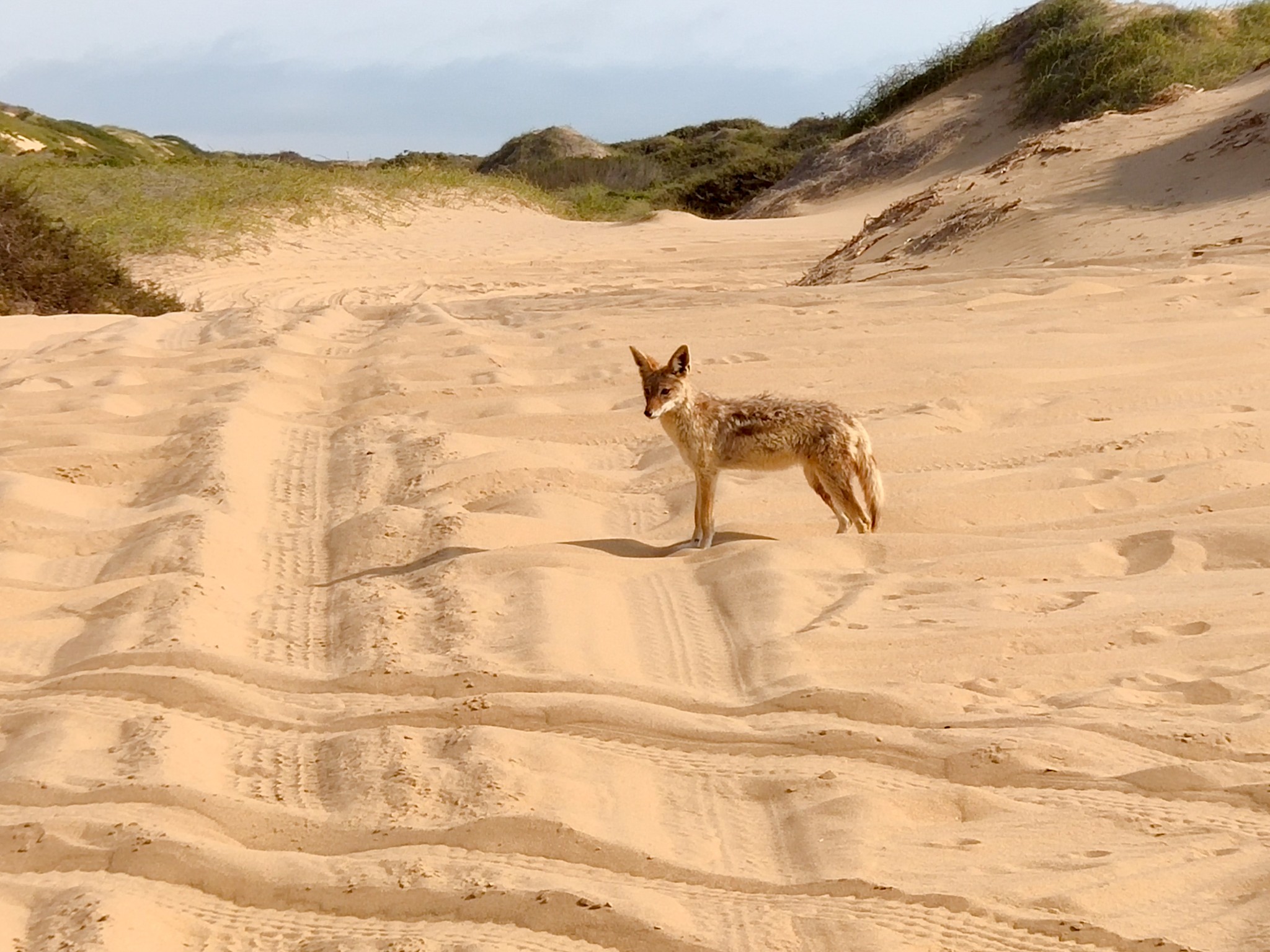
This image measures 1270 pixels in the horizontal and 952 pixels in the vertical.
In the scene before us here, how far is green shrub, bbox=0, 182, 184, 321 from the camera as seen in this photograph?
38.5 feet

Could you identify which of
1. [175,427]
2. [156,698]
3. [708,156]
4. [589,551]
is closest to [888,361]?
[589,551]

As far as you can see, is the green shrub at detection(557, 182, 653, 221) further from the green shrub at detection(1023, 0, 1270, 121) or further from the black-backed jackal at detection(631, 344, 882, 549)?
the black-backed jackal at detection(631, 344, 882, 549)

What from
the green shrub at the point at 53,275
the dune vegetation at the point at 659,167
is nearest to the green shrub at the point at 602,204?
the dune vegetation at the point at 659,167

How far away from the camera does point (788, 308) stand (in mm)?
9500

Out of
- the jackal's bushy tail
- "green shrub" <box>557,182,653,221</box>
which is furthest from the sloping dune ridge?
"green shrub" <box>557,182,653,221</box>

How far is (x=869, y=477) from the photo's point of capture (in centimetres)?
560

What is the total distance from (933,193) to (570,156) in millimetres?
24156

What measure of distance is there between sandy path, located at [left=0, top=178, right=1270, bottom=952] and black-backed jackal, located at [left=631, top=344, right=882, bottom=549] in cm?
21

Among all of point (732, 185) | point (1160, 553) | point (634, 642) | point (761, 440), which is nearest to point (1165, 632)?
point (1160, 553)

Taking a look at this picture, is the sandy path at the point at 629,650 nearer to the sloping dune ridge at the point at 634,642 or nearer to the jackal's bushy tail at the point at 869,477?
the sloping dune ridge at the point at 634,642

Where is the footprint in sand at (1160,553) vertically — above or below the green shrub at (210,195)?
below

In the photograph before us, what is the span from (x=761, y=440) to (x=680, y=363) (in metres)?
0.50

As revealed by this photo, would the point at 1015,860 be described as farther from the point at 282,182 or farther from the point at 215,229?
the point at 282,182

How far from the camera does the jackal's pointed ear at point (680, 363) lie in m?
5.80
